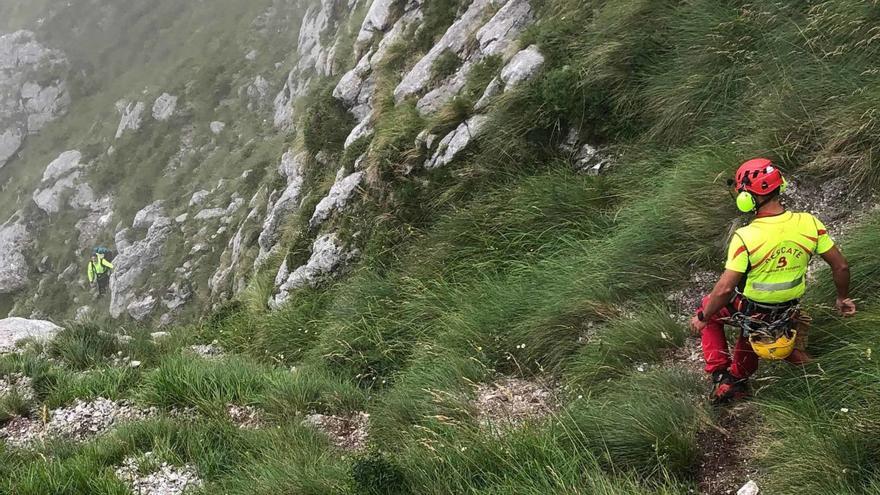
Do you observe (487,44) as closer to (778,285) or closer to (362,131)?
(362,131)

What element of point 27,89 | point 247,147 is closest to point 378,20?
point 247,147

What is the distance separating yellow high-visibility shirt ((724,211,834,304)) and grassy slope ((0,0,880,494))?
60 centimetres

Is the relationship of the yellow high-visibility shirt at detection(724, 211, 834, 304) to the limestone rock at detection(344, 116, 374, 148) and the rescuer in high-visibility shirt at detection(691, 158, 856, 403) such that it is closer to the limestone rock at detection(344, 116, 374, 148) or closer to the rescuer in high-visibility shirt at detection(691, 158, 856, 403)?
the rescuer in high-visibility shirt at detection(691, 158, 856, 403)

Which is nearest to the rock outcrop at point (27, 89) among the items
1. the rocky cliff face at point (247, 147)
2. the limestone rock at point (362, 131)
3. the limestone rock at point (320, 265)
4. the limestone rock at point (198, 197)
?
the rocky cliff face at point (247, 147)

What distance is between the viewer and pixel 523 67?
934 centimetres

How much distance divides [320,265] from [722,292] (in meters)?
7.78

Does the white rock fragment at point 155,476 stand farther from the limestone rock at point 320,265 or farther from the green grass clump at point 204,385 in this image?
the limestone rock at point 320,265

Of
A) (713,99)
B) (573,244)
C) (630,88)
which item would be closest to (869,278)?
(573,244)

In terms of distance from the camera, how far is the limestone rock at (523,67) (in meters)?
9.24

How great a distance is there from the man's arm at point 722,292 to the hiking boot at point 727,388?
0.48 meters

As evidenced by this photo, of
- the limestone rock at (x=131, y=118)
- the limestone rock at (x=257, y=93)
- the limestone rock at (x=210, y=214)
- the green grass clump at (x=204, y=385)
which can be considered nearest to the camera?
the green grass clump at (x=204, y=385)

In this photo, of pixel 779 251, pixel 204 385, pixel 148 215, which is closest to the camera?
Answer: pixel 779 251

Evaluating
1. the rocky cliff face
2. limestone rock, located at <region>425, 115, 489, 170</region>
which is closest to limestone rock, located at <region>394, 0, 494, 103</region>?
the rocky cliff face

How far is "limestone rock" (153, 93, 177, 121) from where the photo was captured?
139 feet
